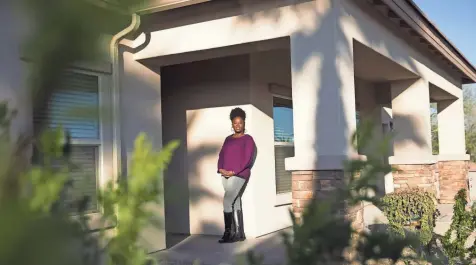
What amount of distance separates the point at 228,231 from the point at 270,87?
100 inches

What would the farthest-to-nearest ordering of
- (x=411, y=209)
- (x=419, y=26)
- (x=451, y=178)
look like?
(x=451, y=178), (x=419, y=26), (x=411, y=209)

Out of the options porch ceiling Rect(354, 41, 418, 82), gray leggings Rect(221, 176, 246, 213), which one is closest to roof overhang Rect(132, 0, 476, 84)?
porch ceiling Rect(354, 41, 418, 82)

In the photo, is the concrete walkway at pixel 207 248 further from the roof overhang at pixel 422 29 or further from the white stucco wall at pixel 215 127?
the roof overhang at pixel 422 29

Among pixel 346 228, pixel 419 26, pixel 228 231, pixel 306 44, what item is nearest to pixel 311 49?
pixel 306 44

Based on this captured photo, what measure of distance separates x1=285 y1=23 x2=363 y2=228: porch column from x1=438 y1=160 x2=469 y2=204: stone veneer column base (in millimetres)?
8504

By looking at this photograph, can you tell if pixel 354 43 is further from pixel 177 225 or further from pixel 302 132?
pixel 177 225

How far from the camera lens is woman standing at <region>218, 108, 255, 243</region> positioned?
7.56 metres

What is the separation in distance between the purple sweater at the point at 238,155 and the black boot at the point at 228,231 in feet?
2.13

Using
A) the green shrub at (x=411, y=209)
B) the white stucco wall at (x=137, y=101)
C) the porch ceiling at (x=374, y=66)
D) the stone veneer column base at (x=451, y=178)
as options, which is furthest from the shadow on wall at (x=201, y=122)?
the stone veneer column base at (x=451, y=178)

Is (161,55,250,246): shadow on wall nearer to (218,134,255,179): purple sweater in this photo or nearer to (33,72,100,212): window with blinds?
(218,134,255,179): purple sweater

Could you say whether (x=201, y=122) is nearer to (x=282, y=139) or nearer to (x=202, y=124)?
(x=202, y=124)

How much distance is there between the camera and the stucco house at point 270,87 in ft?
18.1

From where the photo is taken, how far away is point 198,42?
20.6 feet

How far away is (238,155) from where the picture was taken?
7.60 meters
